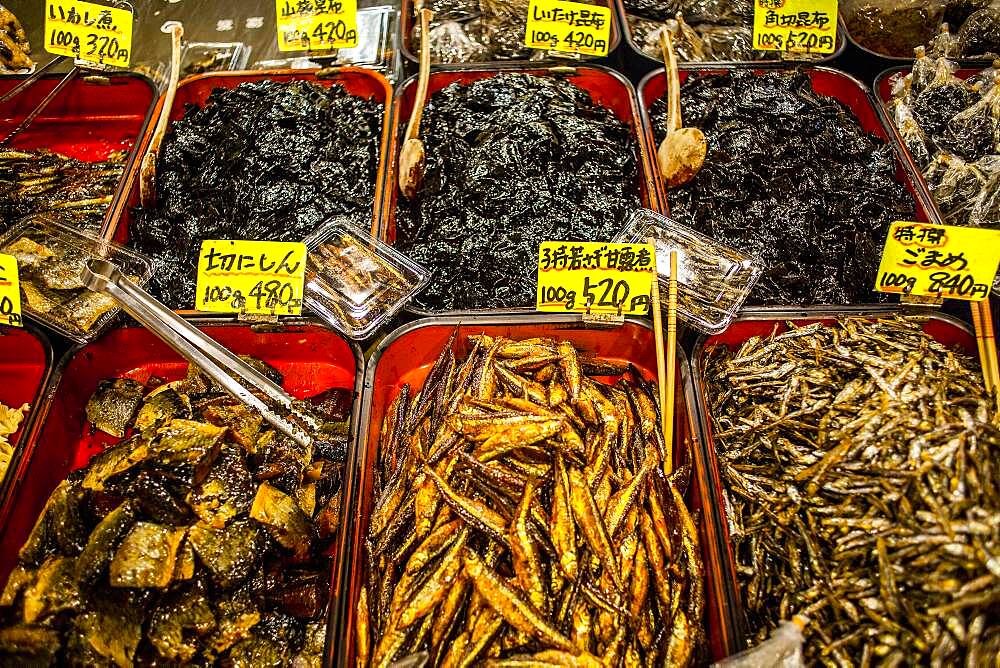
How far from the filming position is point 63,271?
2752 millimetres

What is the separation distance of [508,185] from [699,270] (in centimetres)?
106

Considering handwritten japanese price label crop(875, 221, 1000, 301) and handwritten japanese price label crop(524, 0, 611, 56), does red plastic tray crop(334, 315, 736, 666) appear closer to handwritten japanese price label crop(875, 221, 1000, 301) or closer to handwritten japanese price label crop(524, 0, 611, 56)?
handwritten japanese price label crop(875, 221, 1000, 301)

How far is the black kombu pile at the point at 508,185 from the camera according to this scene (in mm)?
2869

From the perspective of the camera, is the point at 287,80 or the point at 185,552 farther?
the point at 287,80

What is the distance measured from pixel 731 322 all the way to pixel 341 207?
1.96 meters

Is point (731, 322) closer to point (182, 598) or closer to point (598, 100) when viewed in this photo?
point (598, 100)

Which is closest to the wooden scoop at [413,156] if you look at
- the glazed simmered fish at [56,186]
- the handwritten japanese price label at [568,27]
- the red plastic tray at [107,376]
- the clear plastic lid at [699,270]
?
the handwritten japanese price label at [568,27]

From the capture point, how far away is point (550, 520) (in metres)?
1.99

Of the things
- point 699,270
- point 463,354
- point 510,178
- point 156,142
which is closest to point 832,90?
point 699,270

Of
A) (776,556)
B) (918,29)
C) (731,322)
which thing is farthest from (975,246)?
(918,29)

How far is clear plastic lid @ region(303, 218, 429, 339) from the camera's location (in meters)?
2.63

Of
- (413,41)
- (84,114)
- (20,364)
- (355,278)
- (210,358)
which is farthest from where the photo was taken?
(413,41)

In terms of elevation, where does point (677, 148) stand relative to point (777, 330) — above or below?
above

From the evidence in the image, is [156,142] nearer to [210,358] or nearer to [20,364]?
[20,364]
